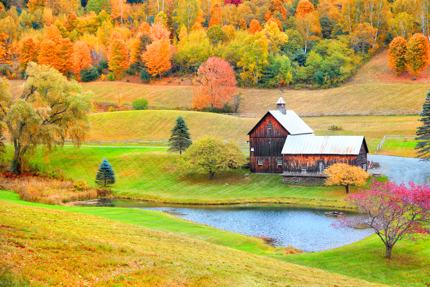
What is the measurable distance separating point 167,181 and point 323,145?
673 inches

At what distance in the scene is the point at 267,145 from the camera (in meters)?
64.5

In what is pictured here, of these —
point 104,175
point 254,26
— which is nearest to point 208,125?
point 104,175

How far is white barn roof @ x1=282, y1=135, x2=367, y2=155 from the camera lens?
57844 mm

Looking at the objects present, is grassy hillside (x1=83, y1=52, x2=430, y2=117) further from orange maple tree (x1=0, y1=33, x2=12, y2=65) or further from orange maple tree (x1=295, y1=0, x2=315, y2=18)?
orange maple tree (x1=0, y1=33, x2=12, y2=65)

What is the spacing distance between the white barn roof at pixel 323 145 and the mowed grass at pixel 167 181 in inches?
144

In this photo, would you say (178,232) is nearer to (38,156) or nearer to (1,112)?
(1,112)

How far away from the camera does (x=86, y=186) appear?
58.6 meters

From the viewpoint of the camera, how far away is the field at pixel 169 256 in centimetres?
1798

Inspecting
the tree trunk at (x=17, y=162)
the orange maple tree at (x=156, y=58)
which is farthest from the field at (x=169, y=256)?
the orange maple tree at (x=156, y=58)

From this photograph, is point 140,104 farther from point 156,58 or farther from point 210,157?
point 210,157

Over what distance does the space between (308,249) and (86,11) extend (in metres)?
159

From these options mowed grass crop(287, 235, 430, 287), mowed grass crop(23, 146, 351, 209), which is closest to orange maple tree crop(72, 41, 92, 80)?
mowed grass crop(23, 146, 351, 209)

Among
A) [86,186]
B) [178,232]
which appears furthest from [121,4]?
[178,232]

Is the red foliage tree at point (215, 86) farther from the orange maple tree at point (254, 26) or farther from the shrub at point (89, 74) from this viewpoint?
the orange maple tree at point (254, 26)
